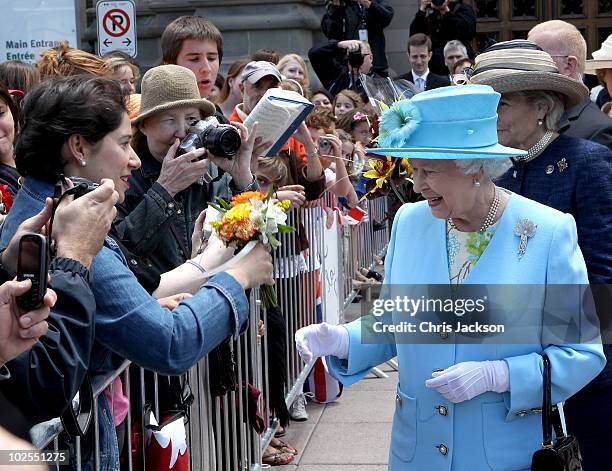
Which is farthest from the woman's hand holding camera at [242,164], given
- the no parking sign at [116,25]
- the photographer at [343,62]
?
the photographer at [343,62]

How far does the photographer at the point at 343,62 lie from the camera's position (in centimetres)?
1189

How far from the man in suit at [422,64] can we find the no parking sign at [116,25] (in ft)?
11.9

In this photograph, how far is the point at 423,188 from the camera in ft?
10.8

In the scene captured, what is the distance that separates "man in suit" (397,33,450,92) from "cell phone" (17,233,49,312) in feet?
34.2

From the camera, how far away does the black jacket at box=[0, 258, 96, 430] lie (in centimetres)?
252

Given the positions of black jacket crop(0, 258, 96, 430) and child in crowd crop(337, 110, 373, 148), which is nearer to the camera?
black jacket crop(0, 258, 96, 430)

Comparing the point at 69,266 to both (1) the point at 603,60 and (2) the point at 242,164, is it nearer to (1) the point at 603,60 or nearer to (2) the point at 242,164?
(2) the point at 242,164

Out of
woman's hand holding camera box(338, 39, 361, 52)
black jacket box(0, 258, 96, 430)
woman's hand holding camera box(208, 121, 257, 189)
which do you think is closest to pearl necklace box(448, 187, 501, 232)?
black jacket box(0, 258, 96, 430)

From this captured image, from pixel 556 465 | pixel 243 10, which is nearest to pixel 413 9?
pixel 243 10

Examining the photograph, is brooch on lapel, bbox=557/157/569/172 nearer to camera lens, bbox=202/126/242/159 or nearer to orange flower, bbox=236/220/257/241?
orange flower, bbox=236/220/257/241

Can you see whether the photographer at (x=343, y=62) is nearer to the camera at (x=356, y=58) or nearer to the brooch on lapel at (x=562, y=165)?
the camera at (x=356, y=58)

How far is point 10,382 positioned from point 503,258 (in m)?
1.50

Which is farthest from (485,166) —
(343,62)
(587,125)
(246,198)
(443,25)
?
(443,25)

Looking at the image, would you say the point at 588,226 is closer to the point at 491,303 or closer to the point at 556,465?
the point at 491,303
